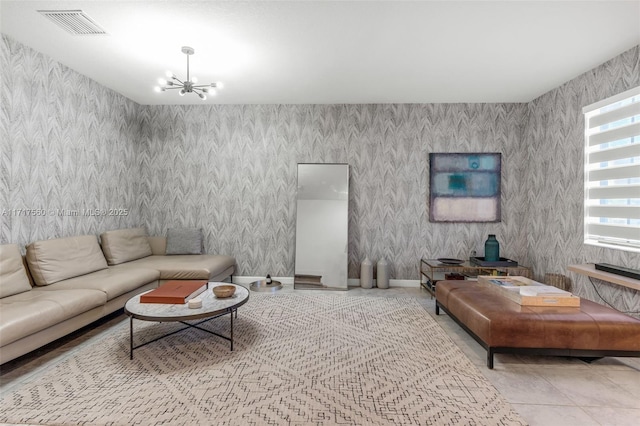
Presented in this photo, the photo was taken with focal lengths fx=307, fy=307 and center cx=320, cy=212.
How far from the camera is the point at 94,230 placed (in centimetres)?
407

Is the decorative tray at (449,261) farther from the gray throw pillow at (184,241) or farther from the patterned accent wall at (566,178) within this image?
the gray throw pillow at (184,241)

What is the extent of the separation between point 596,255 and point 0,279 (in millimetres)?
5884

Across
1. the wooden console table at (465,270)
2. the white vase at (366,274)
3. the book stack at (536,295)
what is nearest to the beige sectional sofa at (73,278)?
the white vase at (366,274)

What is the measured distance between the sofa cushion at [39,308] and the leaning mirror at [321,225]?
2.58 m

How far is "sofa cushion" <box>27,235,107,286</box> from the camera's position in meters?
3.01

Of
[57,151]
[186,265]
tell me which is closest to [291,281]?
[186,265]

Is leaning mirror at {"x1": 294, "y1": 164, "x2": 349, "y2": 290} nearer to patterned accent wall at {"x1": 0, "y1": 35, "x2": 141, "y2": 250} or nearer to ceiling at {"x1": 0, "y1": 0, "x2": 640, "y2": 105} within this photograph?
ceiling at {"x1": 0, "y1": 0, "x2": 640, "y2": 105}

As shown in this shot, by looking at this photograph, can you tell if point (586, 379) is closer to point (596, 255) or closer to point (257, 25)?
point (596, 255)

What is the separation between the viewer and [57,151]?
3.51 m

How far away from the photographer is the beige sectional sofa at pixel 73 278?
7.40 ft

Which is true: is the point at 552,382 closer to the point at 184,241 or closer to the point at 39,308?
the point at 39,308

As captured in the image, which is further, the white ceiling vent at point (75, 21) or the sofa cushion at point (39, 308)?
the white ceiling vent at point (75, 21)

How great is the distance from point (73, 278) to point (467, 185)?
207 inches

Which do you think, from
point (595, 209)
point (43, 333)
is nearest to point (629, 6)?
point (595, 209)
